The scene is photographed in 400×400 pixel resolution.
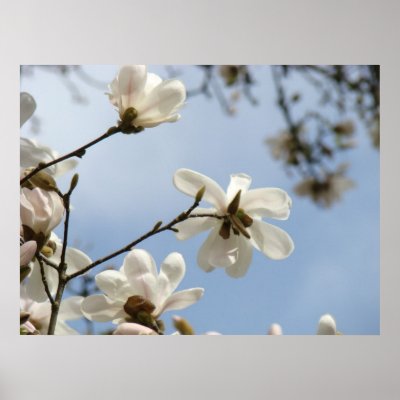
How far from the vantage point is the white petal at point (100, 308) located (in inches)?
91.7

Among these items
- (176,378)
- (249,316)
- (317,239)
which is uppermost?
(317,239)

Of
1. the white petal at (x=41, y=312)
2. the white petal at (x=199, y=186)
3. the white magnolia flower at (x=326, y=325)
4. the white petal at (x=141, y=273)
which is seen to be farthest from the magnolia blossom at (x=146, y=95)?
the white magnolia flower at (x=326, y=325)

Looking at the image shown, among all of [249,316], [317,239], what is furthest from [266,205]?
Result: [249,316]

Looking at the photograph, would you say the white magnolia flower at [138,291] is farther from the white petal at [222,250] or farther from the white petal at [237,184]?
the white petal at [237,184]

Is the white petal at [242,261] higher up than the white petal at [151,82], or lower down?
lower down

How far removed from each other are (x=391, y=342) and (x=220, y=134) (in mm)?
805

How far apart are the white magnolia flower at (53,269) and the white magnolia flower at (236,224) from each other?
297 mm

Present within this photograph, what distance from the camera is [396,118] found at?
2414 millimetres

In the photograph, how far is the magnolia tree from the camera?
7.63 feet

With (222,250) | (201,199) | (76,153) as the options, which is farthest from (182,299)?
(76,153)

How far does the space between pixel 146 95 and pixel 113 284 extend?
0.55 metres

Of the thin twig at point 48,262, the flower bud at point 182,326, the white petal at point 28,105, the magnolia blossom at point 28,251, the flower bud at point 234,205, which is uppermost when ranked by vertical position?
the white petal at point 28,105
